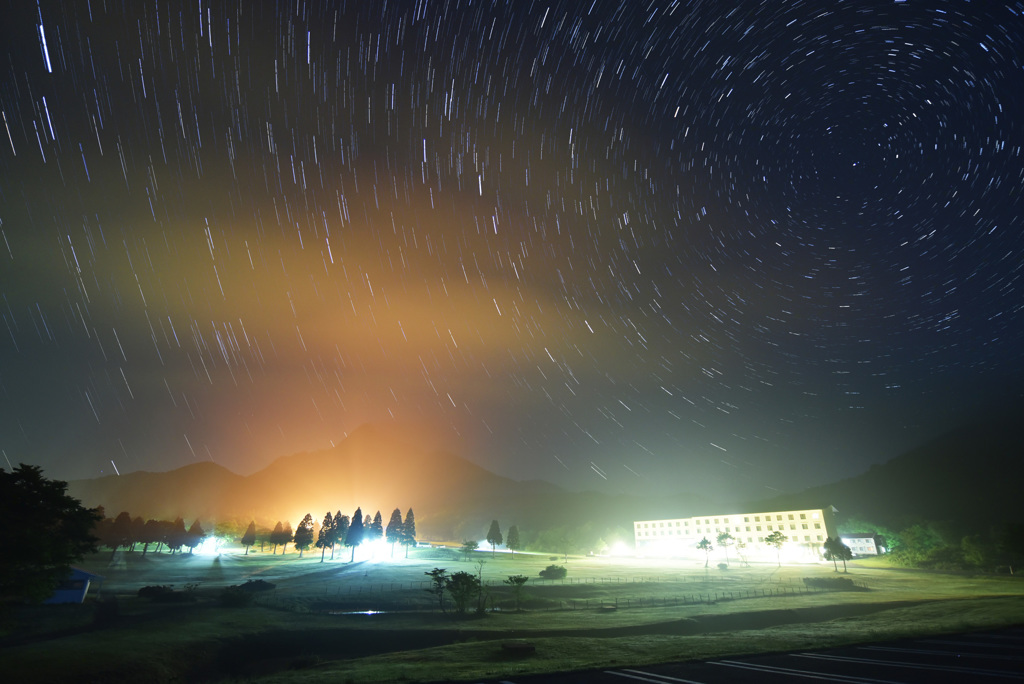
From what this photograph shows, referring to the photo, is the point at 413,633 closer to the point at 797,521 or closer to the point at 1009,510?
the point at 797,521

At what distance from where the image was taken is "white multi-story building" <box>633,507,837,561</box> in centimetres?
11850

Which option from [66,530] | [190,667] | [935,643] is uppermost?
[66,530]

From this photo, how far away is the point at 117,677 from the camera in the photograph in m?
25.4

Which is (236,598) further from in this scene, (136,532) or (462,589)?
(136,532)

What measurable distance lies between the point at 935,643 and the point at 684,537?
431 feet

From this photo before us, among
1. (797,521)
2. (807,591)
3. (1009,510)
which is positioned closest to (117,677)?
(807,591)

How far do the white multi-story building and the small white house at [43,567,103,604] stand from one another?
350 ft

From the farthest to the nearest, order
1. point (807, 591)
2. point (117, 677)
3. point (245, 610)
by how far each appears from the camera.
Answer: point (807, 591) < point (245, 610) < point (117, 677)

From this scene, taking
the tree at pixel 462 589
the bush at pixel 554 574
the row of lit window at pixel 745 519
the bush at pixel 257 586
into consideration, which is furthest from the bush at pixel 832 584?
the row of lit window at pixel 745 519

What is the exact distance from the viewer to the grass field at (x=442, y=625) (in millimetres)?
24125

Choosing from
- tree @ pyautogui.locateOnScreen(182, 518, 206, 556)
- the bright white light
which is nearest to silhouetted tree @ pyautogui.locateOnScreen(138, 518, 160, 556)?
tree @ pyautogui.locateOnScreen(182, 518, 206, 556)

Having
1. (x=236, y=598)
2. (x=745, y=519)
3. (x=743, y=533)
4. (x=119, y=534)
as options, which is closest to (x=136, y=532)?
(x=119, y=534)

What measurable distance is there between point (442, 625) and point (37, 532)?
2902 cm

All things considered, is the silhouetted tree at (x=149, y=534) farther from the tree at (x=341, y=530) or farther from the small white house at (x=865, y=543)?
the small white house at (x=865, y=543)
